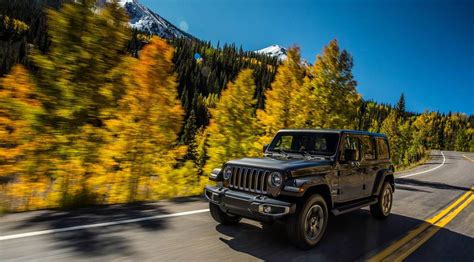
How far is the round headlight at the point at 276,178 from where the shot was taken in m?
5.24

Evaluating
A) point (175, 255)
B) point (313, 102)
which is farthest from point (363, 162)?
A: point (313, 102)

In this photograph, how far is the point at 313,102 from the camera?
2273cm

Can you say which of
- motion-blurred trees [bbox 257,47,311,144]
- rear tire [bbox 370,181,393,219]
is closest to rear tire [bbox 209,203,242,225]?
rear tire [bbox 370,181,393,219]

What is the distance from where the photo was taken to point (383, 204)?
8148 mm

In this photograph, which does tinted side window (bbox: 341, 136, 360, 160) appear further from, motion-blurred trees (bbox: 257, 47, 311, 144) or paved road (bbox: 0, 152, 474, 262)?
motion-blurred trees (bbox: 257, 47, 311, 144)

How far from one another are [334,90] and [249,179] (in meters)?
19.1

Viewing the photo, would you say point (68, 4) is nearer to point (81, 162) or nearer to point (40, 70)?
point (40, 70)

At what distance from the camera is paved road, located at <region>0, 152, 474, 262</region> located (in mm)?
4438

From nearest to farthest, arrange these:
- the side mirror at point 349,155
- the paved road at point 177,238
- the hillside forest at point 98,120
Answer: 1. the paved road at point 177,238
2. the side mirror at point 349,155
3. the hillside forest at point 98,120

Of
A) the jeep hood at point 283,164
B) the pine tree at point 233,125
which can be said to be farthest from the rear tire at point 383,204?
the pine tree at point 233,125

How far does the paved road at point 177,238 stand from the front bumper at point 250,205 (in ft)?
1.79

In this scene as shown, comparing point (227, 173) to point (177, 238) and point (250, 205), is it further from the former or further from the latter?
point (177, 238)

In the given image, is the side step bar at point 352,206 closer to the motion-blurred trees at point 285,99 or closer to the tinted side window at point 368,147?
the tinted side window at point 368,147

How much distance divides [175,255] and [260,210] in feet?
4.58
